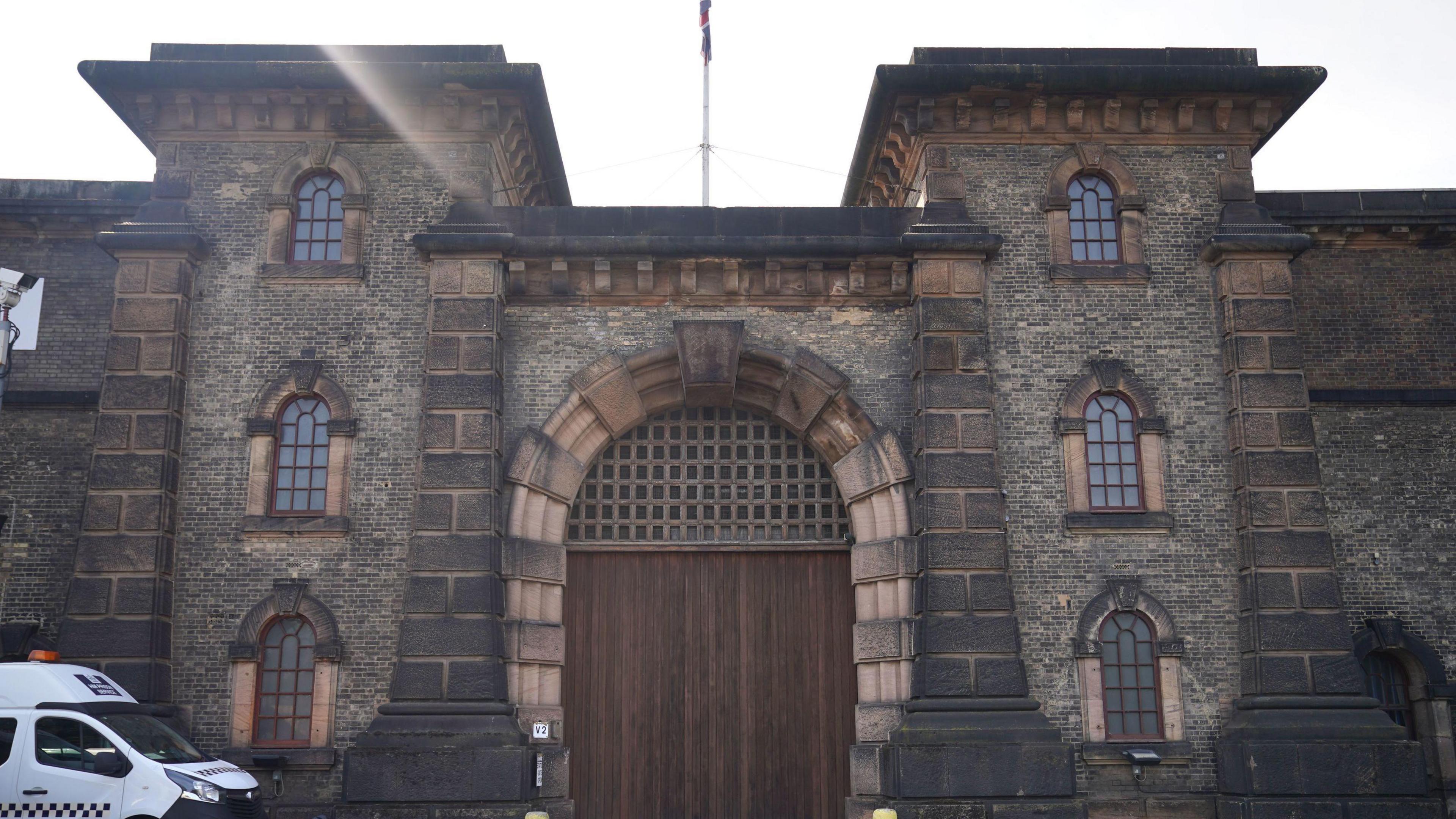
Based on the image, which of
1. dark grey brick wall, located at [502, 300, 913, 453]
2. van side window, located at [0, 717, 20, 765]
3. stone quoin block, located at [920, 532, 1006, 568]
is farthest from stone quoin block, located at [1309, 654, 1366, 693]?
van side window, located at [0, 717, 20, 765]

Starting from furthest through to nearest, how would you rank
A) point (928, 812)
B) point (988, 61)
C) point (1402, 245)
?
point (1402, 245)
point (988, 61)
point (928, 812)

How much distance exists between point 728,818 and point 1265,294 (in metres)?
10.3

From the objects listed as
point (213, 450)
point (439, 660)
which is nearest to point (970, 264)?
Answer: point (439, 660)

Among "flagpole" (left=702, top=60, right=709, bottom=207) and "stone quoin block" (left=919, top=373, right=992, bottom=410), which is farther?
"flagpole" (left=702, top=60, right=709, bottom=207)

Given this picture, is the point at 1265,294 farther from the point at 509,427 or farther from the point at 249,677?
the point at 249,677

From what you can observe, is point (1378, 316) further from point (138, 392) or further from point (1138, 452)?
point (138, 392)

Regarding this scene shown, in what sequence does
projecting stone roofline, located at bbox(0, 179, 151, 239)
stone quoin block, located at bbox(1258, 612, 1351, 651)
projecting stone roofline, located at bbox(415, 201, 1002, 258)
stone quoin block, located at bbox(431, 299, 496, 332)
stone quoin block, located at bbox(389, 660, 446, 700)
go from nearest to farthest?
stone quoin block, located at bbox(389, 660, 446, 700) → stone quoin block, located at bbox(1258, 612, 1351, 651) → stone quoin block, located at bbox(431, 299, 496, 332) → projecting stone roofline, located at bbox(415, 201, 1002, 258) → projecting stone roofline, located at bbox(0, 179, 151, 239)

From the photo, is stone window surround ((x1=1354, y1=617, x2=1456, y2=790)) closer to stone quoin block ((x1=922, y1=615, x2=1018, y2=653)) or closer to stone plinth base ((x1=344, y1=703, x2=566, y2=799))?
stone quoin block ((x1=922, y1=615, x2=1018, y2=653))

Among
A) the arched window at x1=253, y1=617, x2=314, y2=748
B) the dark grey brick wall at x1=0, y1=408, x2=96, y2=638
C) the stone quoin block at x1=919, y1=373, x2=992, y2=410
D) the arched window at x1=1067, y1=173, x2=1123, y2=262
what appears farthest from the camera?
the dark grey brick wall at x1=0, y1=408, x2=96, y2=638

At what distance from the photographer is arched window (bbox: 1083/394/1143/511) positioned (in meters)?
16.4

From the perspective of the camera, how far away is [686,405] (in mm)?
17391

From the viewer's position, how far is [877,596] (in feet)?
53.9

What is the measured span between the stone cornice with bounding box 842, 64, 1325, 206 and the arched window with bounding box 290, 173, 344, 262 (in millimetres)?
7887

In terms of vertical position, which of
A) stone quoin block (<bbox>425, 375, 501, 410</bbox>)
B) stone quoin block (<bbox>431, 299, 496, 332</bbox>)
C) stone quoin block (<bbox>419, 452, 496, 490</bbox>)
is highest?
stone quoin block (<bbox>431, 299, 496, 332</bbox>)
